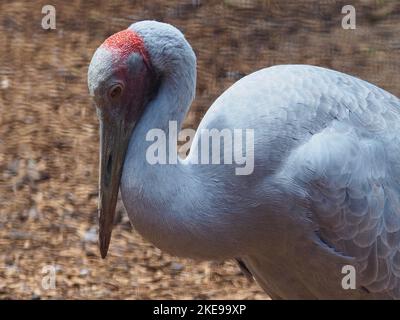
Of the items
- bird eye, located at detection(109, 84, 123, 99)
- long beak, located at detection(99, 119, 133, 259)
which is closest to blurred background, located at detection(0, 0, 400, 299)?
long beak, located at detection(99, 119, 133, 259)

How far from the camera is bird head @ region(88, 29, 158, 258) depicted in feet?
12.3

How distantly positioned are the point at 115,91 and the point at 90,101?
9.43ft

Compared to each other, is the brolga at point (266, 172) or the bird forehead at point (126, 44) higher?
the bird forehead at point (126, 44)

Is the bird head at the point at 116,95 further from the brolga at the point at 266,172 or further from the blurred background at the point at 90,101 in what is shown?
the blurred background at the point at 90,101

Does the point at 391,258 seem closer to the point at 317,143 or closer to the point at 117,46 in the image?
the point at 317,143

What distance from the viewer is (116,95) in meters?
3.82

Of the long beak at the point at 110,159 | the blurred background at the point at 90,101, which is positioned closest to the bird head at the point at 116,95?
the long beak at the point at 110,159

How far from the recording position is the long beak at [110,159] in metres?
3.89

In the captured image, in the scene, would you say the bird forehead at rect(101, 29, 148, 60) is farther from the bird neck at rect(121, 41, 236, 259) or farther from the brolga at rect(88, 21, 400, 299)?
the bird neck at rect(121, 41, 236, 259)

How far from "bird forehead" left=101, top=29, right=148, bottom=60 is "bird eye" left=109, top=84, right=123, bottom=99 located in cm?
12

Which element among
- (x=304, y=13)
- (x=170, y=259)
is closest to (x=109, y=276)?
(x=170, y=259)

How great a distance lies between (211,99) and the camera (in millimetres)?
6684

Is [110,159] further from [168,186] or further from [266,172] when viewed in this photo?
[266,172]

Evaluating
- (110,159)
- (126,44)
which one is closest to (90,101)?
(110,159)
